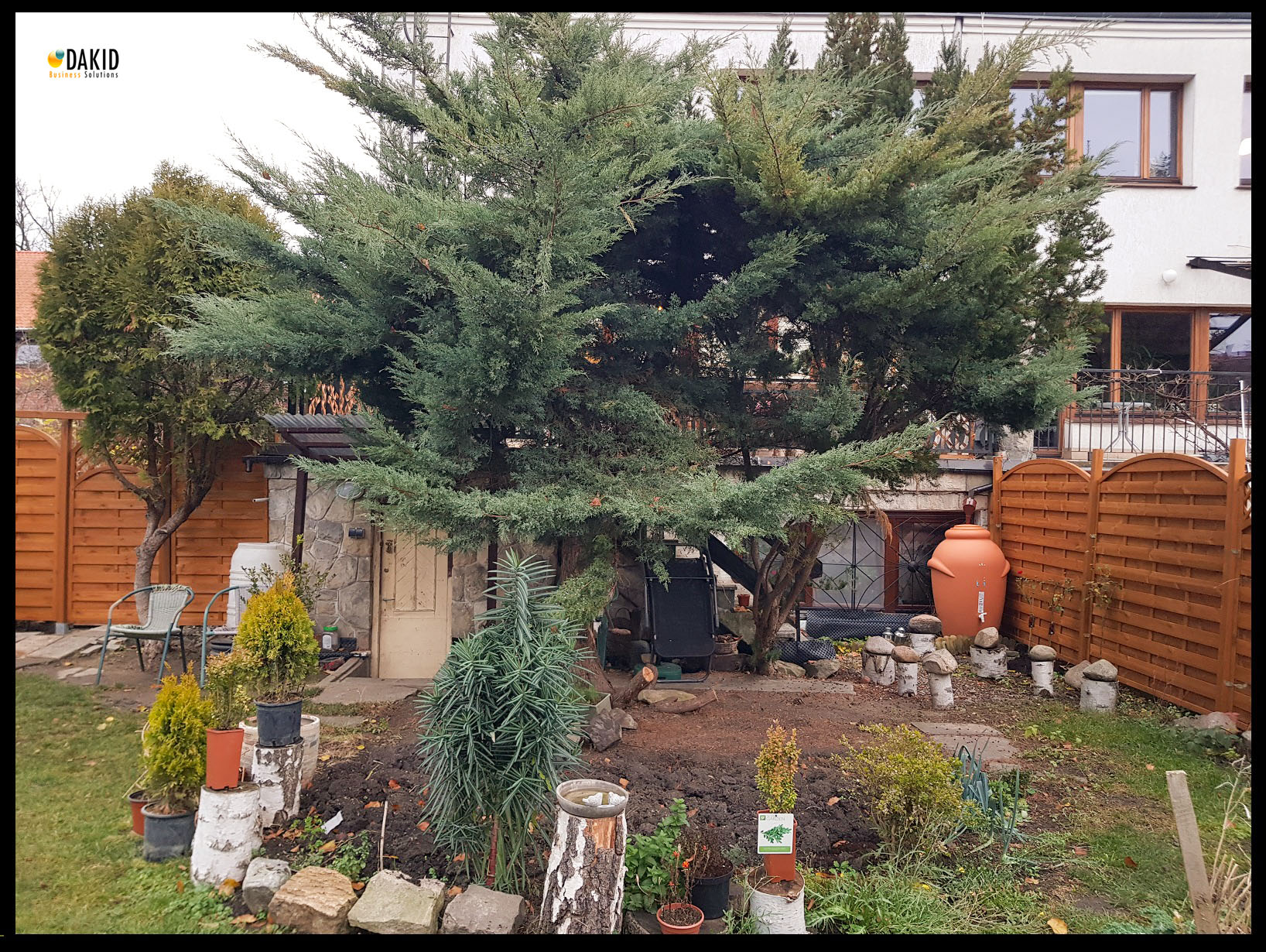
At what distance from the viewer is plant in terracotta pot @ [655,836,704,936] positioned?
2.78 meters

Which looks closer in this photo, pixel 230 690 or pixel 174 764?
pixel 174 764

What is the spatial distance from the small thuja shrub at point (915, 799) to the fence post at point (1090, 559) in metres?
4.11

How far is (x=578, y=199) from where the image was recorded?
4.06m

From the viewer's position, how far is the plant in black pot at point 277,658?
3742 mm

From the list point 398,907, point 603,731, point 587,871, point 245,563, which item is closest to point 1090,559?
point 603,731

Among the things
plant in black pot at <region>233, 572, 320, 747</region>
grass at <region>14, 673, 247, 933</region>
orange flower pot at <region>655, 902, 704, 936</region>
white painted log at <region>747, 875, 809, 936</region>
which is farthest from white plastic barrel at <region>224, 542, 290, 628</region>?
white painted log at <region>747, 875, 809, 936</region>

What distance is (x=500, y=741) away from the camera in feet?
10.00

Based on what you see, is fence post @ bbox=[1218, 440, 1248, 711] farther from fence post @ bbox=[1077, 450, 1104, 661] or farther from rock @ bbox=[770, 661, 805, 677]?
rock @ bbox=[770, 661, 805, 677]

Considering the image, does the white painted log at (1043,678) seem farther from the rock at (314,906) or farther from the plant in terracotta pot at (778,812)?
the rock at (314,906)

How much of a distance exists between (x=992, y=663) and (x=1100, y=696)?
118 cm

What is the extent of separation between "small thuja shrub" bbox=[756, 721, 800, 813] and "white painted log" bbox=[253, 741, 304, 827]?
7.34 feet

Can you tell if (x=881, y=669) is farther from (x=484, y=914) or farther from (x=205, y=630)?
(x=205, y=630)
